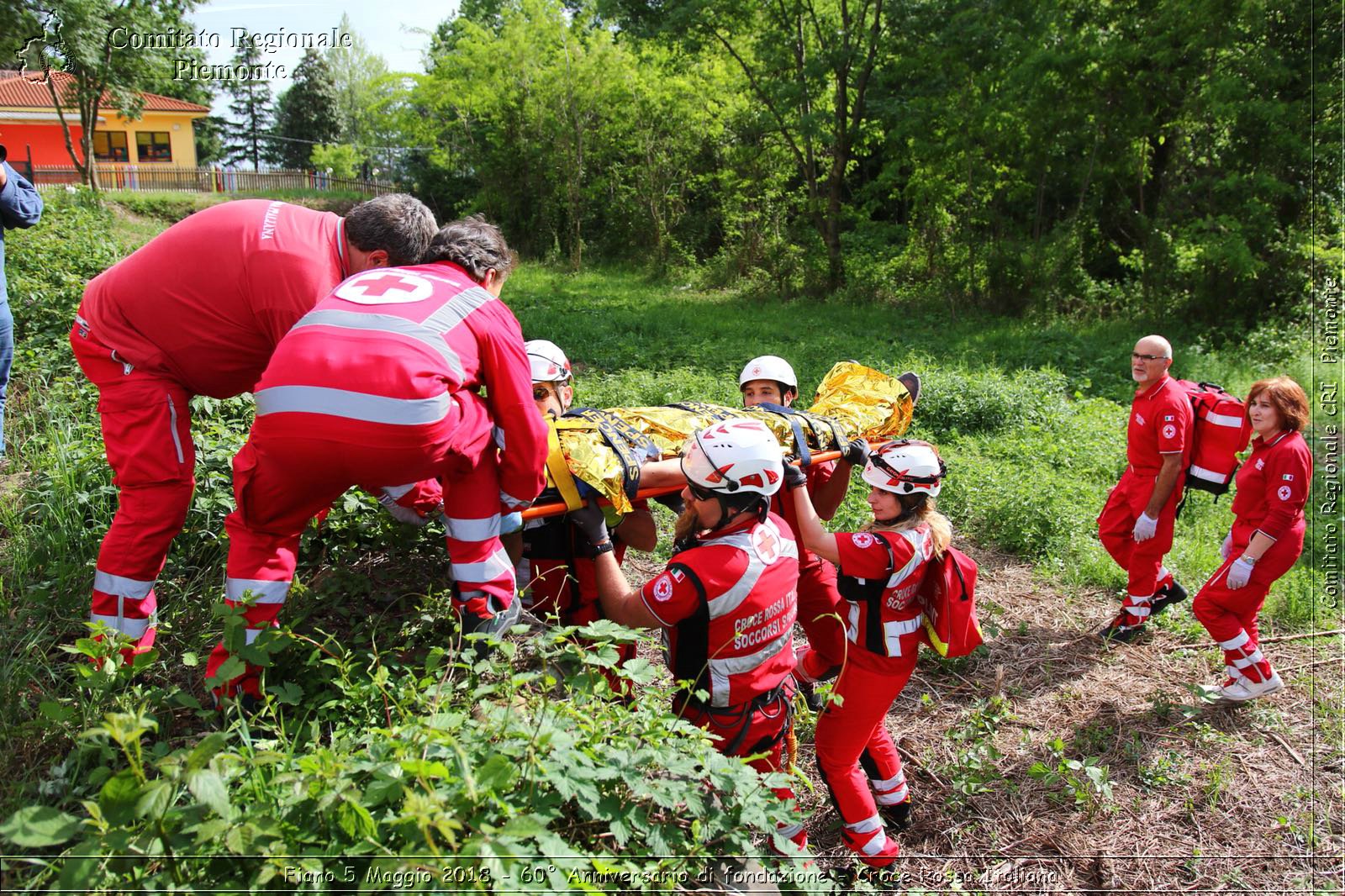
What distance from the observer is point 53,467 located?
4.28 metres

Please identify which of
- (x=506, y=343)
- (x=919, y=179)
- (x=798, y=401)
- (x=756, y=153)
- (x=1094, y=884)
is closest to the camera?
(x=506, y=343)

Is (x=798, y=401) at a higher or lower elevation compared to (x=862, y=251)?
lower

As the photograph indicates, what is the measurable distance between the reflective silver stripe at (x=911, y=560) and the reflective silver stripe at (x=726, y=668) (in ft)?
2.22

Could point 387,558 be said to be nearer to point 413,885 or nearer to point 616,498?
point 616,498

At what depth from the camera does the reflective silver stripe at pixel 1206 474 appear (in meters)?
5.50

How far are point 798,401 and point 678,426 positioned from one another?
Answer: 5519 mm

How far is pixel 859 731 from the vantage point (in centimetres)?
→ 354

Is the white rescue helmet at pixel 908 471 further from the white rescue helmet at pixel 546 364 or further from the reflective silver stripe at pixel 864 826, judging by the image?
the white rescue helmet at pixel 546 364

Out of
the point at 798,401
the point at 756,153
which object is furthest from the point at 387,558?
the point at 756,153

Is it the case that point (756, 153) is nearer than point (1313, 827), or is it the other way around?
point (1313, 827)

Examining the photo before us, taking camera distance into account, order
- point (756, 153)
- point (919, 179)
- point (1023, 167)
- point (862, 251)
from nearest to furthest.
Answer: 1. point (1023, 167)
2. point (919, 179)
3. point (862, 251)
4. point (756, 153)

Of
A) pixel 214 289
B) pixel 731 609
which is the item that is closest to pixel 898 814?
pixel 731 609

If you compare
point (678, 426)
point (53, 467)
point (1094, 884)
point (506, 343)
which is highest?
point (506, 343)

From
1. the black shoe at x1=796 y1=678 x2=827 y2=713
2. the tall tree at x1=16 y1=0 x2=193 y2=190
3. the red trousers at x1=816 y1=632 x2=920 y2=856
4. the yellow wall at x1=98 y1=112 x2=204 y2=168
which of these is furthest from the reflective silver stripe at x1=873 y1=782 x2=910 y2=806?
the yellow wall at x1=98 y1=112 x2=204 y2=168
